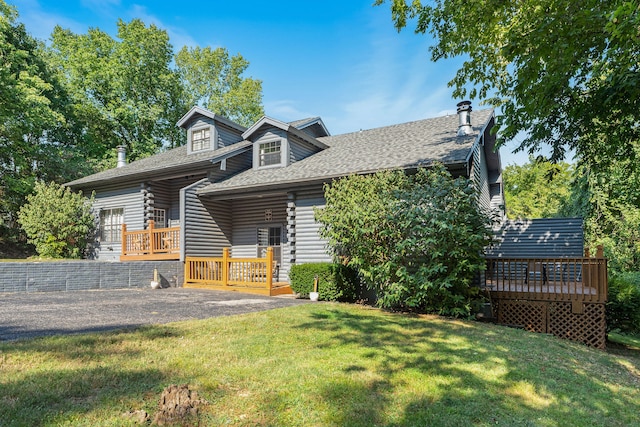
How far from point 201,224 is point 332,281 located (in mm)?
6503

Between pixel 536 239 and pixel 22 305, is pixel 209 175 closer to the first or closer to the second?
pixel 22 305

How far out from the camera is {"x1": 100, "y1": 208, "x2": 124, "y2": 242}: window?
1705cm

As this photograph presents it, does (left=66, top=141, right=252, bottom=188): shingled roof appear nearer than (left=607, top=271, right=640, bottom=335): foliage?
No

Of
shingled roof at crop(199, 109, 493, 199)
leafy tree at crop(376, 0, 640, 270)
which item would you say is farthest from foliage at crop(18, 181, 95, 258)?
leafy tree at crop(376, 0, 640, 270)

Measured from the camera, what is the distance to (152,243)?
45.9ft

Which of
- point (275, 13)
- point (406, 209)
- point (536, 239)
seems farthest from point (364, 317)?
point (275, 13)

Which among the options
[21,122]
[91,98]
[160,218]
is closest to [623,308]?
[160,218]

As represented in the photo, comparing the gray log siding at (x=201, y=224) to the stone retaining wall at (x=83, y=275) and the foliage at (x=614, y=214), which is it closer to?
the stone retaining wall at (x=83, y=275)

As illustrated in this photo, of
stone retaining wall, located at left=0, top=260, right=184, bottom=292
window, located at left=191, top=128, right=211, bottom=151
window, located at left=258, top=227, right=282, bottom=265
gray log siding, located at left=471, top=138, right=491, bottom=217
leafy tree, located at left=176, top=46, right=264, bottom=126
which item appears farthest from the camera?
leafy tree, located at left=176, top=46, right=264, bottom=126

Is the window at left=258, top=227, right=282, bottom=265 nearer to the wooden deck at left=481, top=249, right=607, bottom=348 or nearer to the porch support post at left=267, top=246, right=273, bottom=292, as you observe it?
the porch support post at left=267, top=246, right=273, bottom=292

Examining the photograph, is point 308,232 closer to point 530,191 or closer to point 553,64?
point 553,64

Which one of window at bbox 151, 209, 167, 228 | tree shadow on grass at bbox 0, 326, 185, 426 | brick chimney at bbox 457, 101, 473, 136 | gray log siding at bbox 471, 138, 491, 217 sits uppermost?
brick chimney at bbox 457, 101, 473, 136

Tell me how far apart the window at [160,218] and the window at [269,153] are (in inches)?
224

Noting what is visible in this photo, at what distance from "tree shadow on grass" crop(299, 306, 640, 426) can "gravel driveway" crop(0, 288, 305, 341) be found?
276 cm
